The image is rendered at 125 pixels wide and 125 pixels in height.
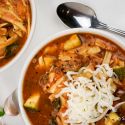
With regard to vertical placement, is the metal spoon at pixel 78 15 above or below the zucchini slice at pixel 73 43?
above

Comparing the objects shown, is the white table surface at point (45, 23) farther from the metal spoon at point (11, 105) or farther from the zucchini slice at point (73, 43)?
the zucchini slice at point (73, 43)

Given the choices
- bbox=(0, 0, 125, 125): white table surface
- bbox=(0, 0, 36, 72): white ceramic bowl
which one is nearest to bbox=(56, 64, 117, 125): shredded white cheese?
bbox=(0, 0, 36, 72): white ceramic bowl

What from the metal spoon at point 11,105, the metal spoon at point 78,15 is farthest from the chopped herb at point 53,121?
the metal spoon at point 78,15

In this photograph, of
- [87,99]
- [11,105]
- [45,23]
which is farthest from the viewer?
[45,23]

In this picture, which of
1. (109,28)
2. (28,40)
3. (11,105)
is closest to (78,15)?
(109,28)

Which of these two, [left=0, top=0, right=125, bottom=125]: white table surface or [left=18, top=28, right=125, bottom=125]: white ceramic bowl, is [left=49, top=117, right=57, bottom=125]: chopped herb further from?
[left=0, top=0, right=125, bottom=125]: white table surface

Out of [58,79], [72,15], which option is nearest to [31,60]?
[58,79]

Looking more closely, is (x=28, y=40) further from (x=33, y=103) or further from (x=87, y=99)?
(x=87, y=99)
